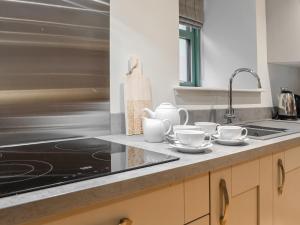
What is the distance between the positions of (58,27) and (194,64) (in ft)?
4.78

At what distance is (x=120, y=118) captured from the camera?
1.32 metres

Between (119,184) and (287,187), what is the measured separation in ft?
3.22

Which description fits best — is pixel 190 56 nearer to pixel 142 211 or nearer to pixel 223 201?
pixel 223 201

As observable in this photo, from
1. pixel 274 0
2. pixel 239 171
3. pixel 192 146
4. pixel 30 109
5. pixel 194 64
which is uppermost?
pixel 274 0

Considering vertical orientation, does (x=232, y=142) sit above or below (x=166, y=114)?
below

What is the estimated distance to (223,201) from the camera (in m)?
0.92

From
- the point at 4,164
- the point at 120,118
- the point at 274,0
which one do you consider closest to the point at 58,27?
the point at 120,118

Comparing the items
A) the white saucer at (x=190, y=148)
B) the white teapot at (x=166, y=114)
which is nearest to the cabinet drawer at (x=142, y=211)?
the white saucer at (x=190, y=148)

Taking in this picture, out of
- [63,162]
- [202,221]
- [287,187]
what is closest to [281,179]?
[287,187]

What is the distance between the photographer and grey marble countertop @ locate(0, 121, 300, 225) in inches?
19.7

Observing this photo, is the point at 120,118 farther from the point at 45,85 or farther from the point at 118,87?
the point at 45,85

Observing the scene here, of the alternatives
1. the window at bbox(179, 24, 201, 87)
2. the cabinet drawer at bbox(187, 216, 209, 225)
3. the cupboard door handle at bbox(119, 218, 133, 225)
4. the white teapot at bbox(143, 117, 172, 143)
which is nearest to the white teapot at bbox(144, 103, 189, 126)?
the white teapot at bbox(143, 117, 172, 143)

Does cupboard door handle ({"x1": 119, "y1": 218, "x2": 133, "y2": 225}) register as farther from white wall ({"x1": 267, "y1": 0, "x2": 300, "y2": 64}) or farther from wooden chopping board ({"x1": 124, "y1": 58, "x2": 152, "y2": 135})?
white wall ({"x1": 267, "y1": 0, "x2": 300, "y2": 64})

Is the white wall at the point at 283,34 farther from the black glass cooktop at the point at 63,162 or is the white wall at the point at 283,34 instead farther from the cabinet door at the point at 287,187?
the black glass cooktop at the point at 63,162
